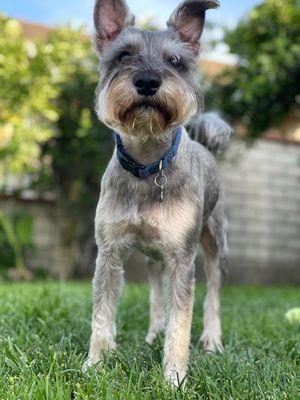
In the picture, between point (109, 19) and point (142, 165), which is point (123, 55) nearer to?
point (109, 19)

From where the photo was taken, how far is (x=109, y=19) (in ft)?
12.1

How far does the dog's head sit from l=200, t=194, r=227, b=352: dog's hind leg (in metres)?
1.55

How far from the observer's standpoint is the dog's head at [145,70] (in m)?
3.18

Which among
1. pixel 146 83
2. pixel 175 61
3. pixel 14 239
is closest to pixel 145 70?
pixel 146 83

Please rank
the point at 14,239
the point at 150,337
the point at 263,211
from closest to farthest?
the point at 150,337, the point at 14,239, the point at 263,211

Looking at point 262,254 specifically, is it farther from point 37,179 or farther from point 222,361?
point 222,361

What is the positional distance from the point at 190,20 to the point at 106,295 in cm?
184

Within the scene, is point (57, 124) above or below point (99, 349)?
above

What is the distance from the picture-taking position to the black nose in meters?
3.12

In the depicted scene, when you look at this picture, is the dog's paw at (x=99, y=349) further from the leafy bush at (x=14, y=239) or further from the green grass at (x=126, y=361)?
the leafy bush at (x=14, y=239)

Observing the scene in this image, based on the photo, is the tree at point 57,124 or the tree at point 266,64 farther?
the tree at point 57,124

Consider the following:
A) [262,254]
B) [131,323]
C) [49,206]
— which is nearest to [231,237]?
[262,254]

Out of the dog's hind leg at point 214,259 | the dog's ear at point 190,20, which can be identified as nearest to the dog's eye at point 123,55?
the dog's ear at point 190,20

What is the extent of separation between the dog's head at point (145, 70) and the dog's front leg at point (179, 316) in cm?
83
